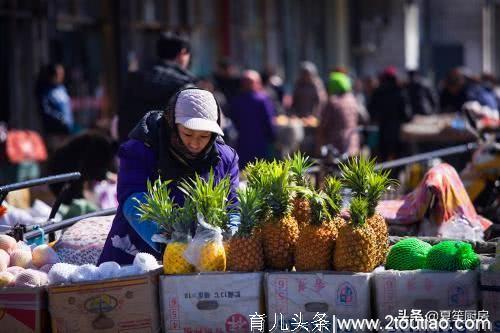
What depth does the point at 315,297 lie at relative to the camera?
5.04 metres

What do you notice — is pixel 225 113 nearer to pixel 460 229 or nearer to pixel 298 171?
pixel 460 229

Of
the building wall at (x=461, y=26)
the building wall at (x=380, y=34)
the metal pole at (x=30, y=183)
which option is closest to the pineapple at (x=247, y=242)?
the metal pole at (x=30, y=183)

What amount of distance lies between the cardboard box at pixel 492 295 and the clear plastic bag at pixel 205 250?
1.10 metres

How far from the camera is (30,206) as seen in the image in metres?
9.48

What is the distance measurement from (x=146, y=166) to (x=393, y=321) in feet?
4.70

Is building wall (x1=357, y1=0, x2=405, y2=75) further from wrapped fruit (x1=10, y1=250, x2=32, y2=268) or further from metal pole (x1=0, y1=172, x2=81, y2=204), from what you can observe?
wrapped fruit (x1=10, y1=250, x2=32, y2=268)

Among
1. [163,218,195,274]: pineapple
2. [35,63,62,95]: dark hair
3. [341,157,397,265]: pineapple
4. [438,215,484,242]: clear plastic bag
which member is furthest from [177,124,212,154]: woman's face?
[35,63,62,95]: dark hair

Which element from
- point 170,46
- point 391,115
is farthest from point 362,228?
point 391,115

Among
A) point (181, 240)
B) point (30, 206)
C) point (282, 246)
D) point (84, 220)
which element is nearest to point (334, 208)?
point (282, 246)

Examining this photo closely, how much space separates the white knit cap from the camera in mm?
5539

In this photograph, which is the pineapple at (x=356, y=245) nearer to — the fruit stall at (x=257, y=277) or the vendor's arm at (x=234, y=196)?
the fruit stall at (x=257, y=277)

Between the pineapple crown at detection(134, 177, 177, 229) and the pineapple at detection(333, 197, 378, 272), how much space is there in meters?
0.72

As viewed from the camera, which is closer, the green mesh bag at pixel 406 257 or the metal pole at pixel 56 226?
the green mesh bag at pixel 406 257

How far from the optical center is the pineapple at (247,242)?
5156mm
